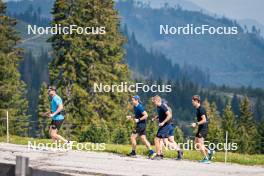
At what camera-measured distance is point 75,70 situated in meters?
50.1

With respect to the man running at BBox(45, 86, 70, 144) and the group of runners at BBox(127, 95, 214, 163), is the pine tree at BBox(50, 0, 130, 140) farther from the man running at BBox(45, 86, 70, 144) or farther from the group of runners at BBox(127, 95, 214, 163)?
the group of runners at BBox(127, 95, 214, 163)

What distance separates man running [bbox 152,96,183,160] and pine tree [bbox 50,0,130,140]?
27383mm

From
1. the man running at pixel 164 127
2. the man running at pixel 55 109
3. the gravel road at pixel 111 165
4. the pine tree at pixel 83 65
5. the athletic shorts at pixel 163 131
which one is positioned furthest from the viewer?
the pine tree at pixel 83 65

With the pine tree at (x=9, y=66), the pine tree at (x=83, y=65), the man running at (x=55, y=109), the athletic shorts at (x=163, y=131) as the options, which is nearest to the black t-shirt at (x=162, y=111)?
the athletic shorts at (x=163, y=131)

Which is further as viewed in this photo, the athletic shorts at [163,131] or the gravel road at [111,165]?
the athletic shorts at [163,131]

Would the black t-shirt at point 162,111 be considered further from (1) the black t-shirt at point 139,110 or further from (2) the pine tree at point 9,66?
(2) the pine tree at point 9,66

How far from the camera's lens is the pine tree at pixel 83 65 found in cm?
4900

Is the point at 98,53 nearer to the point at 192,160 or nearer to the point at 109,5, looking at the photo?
the point at 109,5

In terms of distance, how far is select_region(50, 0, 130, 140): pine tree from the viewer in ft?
161

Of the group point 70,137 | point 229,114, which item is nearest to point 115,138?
point 70,137

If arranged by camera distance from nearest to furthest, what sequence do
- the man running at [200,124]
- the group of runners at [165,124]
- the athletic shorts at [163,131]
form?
the man running at [200,124] < the group of runners at [165,124] < the athletic shorts at [163,131]

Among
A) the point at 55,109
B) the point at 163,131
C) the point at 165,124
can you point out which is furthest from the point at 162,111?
the point at 55,109

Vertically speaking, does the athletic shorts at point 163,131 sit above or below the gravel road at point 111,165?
above

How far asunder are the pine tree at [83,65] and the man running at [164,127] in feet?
89.8
